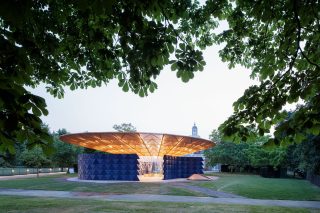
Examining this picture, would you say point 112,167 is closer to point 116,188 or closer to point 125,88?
point 116,188

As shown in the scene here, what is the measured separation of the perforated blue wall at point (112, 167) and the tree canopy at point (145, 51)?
3029 centimetres

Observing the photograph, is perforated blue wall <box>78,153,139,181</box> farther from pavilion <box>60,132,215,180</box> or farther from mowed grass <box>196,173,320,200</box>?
mowed grass <box>196,173,320,200</box>

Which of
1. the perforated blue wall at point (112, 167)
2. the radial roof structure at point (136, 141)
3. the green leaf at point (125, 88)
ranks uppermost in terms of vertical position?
the radial roof structure at point (136, 141)

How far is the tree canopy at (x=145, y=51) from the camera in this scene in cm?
350

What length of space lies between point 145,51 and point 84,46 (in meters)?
3.36

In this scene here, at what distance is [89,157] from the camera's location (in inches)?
1558

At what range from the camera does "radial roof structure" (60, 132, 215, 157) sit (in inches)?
1513

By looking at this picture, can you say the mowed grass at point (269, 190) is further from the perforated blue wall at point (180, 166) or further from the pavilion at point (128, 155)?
the pavilion at point (128, 155)

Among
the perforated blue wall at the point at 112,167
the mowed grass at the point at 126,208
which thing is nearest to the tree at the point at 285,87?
the mowed grass at the point at 126,208

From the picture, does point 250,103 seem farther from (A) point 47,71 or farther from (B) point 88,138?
(B) point 88,138

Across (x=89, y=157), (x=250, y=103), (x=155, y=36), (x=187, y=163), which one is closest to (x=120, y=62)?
(x=155, y=36)

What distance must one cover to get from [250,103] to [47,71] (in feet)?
15.3

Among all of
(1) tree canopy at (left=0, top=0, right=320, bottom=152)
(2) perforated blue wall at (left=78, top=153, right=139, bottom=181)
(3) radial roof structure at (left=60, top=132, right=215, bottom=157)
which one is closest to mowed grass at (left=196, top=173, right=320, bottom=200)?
(3) radial roof structure at (left=60, top=132, right=215, bottom=157)

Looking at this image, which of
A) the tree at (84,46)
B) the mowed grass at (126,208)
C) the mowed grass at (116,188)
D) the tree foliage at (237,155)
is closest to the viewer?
the tree at (84,46)
